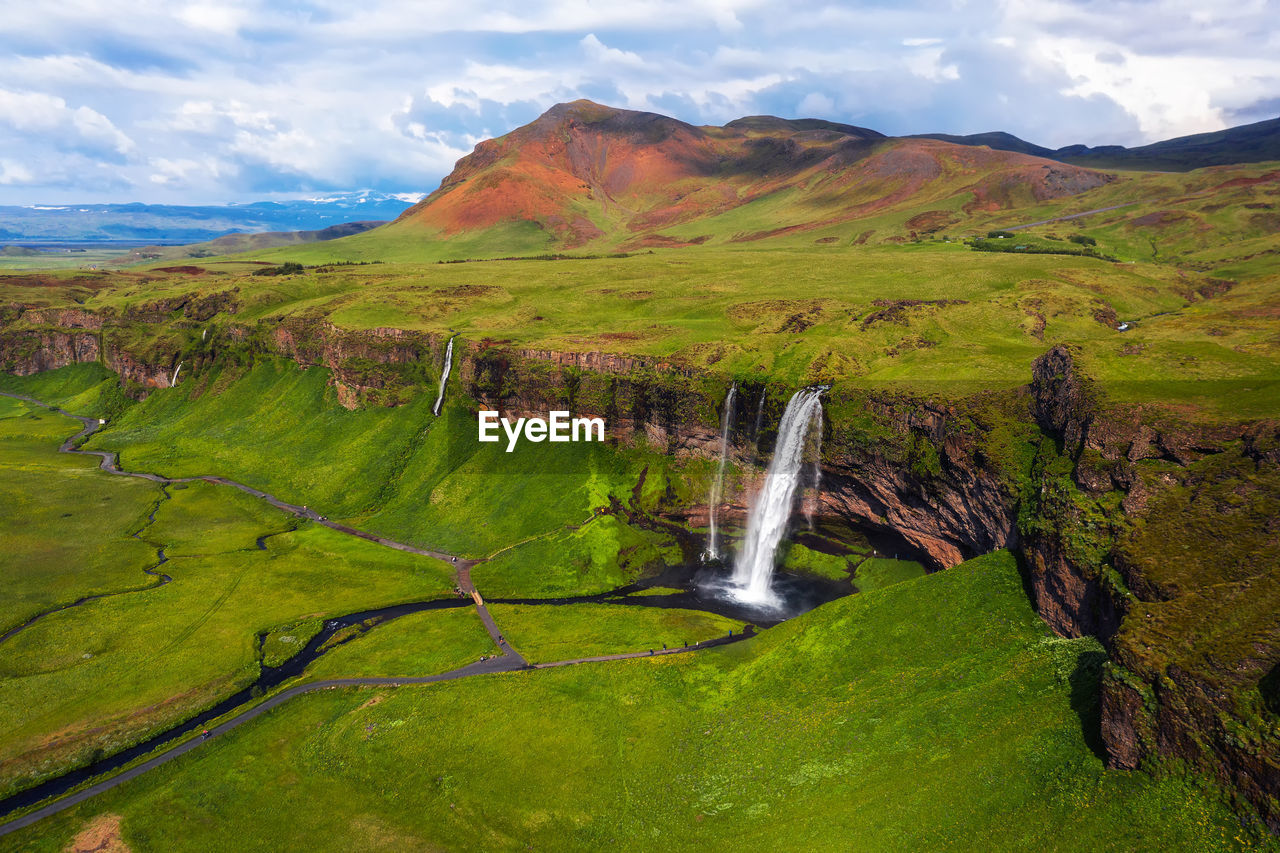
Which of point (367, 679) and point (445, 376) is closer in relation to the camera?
point (367, 679)

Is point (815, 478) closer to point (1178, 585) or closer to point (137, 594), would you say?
point (1178, 585)

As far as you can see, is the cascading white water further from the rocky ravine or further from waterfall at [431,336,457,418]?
the rocky ravine

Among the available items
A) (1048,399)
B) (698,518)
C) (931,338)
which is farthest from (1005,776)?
(931,338)

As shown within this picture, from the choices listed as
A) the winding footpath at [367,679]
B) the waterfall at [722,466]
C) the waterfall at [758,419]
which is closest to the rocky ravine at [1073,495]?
the waterfall at [758,419]

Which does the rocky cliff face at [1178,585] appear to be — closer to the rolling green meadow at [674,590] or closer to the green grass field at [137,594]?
the rolling green meadow at [674,590]

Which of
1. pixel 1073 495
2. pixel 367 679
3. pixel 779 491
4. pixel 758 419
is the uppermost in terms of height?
pixel 1073 495

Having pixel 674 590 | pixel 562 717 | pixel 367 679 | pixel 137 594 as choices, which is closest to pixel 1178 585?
pixel 562 717

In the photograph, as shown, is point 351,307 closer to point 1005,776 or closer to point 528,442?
point 528,442
